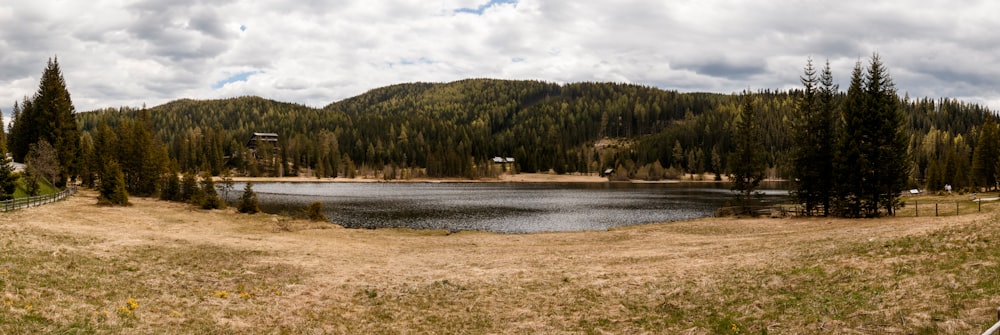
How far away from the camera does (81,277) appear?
19906 millimetres

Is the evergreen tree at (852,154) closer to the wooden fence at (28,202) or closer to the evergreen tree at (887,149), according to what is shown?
the evergreen tree at (887,149)

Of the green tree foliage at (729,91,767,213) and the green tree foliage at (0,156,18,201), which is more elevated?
the green tree foliage at (729,91,767,213)

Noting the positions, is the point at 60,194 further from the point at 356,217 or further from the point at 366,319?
the point at 366,319

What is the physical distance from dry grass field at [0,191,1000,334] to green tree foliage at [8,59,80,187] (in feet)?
194

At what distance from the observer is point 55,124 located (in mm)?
81750

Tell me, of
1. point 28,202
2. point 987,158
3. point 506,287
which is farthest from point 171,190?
point 987,158

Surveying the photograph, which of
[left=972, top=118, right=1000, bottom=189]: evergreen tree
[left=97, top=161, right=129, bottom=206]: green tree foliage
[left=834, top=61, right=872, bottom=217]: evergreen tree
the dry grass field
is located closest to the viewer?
the dry grass field

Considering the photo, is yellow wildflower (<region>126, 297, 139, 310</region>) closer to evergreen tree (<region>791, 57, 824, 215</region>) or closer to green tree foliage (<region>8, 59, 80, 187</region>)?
evergreen tree (<region>791, 57, 824, 215</region>)

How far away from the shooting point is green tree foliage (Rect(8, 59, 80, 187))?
3189 inches

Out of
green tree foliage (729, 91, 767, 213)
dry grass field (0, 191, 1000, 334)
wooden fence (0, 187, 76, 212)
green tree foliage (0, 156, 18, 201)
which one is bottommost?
dry grass field (0, 191, 1000, 334)

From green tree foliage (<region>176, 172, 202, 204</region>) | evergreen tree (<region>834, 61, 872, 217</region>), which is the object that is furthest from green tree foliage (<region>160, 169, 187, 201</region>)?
evergreen tree (<region>834, 61, 872, 217</region>)

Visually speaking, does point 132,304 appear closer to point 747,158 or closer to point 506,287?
point 506,287

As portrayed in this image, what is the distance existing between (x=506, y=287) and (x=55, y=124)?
9025 cm

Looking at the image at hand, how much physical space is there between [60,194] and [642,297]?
67208 mm
